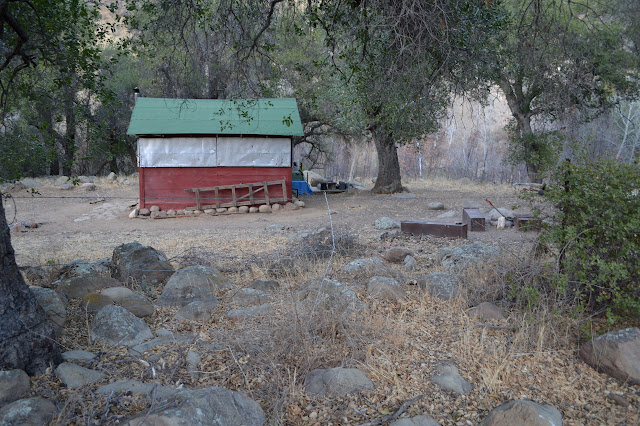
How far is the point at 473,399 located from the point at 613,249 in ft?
6.86

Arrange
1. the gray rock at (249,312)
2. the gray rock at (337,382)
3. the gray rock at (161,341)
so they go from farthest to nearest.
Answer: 1. the gray rock at (249,312)
2. the gray rock at (161,341)
3. the gray rock at (337,382)

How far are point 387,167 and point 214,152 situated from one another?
7.22 metres

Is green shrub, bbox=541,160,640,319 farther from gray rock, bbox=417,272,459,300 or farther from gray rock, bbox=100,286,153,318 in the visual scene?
gray rock, bbox=100,286,153,318

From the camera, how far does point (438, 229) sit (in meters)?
9.55

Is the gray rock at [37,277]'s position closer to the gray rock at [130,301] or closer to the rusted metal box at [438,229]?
the gray rock at [130,301]

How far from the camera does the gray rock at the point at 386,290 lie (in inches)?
210

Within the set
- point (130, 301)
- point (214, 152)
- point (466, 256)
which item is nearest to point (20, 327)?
point (130, 301)

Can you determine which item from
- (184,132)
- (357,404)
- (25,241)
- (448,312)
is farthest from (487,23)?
(184,132)

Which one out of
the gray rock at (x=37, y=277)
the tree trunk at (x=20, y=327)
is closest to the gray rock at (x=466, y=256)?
the tree trunk at (x=20, y=327)

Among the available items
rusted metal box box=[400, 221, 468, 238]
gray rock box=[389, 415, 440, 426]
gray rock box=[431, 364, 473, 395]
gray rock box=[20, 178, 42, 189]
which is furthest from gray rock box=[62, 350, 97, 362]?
gray rock box=[20, 178, 42, 189]

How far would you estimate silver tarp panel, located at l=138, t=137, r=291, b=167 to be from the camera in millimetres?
16844

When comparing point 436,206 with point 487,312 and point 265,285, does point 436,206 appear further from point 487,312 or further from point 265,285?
point 487,312

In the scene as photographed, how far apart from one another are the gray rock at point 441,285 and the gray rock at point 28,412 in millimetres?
3863

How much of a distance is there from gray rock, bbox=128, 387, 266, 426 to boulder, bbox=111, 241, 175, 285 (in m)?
3.33
